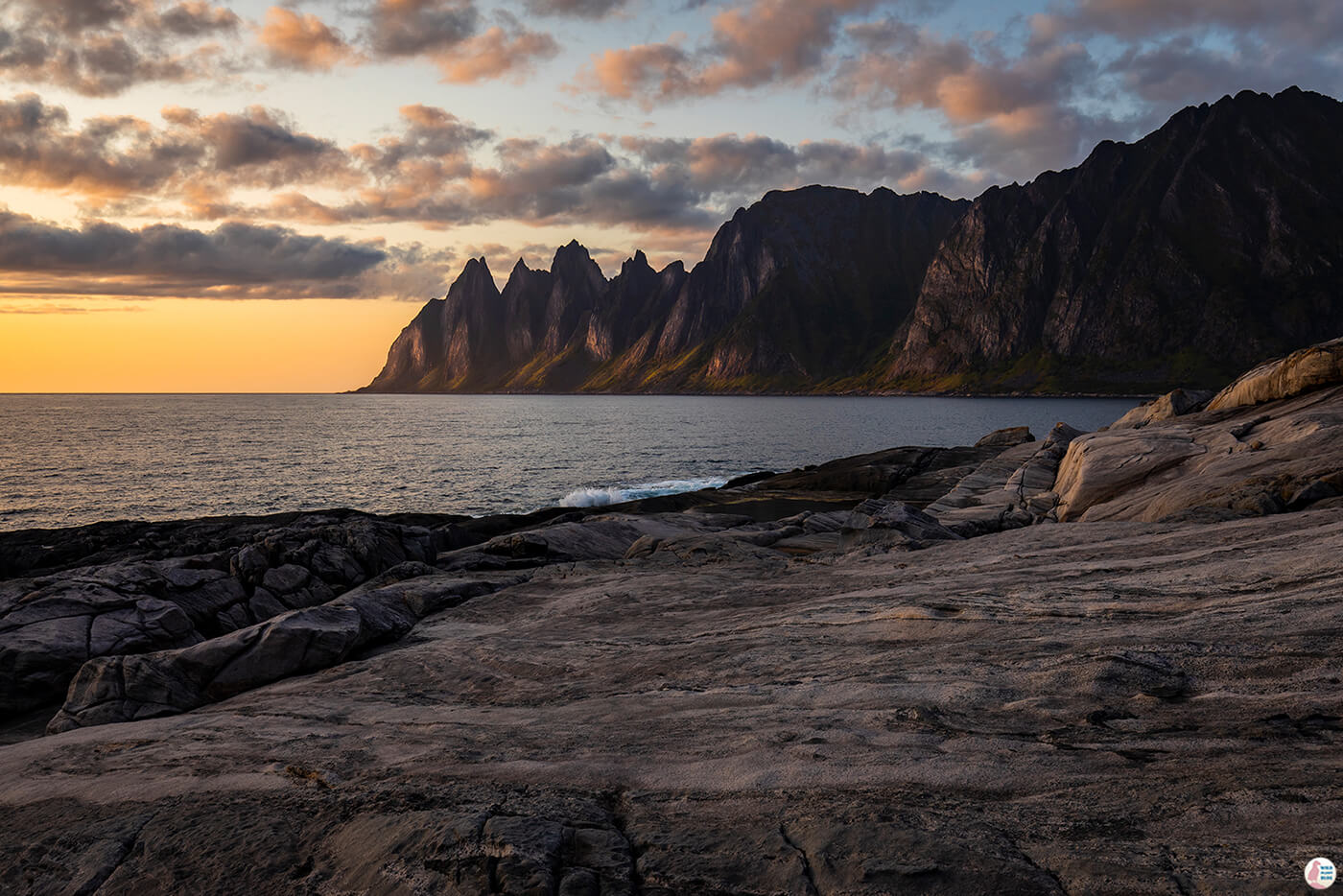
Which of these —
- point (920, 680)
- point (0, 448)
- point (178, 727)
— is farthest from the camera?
point (0, 448)

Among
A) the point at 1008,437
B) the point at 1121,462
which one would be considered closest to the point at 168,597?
the point at 1121,462

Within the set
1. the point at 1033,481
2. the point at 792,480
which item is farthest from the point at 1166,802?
the point at 792,480

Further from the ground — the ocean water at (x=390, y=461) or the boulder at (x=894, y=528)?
the boulder at (x=894, y=528)

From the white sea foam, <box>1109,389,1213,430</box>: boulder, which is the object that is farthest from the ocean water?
<box>1109,389,1213,430</box>: boulder

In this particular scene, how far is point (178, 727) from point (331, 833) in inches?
200

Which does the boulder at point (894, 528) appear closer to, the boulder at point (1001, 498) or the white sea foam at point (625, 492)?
the boulder at point (1001, 498)

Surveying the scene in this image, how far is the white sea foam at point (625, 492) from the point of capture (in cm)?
5941

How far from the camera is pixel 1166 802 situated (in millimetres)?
5820

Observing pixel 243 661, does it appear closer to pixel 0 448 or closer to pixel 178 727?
pixel 178 727

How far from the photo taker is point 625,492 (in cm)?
6231

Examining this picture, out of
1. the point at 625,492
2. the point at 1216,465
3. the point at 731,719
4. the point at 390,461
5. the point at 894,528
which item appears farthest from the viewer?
the point at 390,461

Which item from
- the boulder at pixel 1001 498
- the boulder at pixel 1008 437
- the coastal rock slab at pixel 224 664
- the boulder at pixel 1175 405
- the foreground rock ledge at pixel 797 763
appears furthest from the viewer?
the boulder at pixel 1008 437

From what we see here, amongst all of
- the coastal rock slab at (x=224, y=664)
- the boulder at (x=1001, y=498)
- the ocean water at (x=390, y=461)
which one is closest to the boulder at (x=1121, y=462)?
the boulder at (x=1001, y=498)

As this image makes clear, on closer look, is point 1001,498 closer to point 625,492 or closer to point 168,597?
point 168,597
